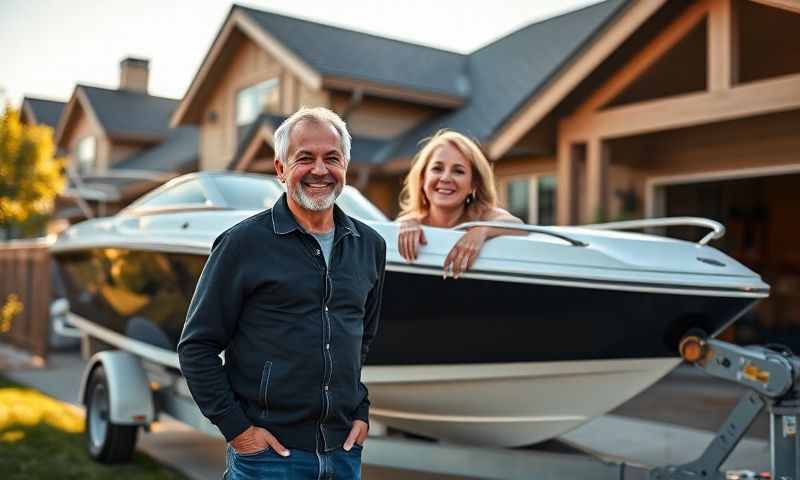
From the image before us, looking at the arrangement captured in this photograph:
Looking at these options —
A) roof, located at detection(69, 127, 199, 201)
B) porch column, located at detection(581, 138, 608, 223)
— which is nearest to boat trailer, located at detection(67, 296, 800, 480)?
porch column, located at detection(581, 138, 608, 223)

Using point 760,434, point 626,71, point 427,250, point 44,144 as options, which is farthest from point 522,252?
point 44,144

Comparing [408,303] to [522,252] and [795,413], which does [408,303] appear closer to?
[522,252]

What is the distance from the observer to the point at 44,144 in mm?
11750

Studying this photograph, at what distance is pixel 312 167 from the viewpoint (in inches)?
93.5

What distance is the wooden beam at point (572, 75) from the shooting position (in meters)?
8.25

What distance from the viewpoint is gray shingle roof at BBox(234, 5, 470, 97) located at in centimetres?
1311

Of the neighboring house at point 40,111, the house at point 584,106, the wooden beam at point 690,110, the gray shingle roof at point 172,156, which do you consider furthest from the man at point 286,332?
the neighboring house at point 40,111

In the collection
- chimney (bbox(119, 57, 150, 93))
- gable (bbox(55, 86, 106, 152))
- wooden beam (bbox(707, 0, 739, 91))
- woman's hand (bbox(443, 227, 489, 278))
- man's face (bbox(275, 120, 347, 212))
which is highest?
chimney (bbox(119, 57, 150, 93))

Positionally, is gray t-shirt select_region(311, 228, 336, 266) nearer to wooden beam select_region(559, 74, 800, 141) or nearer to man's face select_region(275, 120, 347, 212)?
man's face select_region(275, 120, 347, 212)

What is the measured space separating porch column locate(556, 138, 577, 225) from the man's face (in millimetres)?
7225

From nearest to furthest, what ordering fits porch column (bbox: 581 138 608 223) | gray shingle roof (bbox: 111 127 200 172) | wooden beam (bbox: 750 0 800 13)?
1. wooden beam (bbox: 750 0 800 13)
2. porch column (bbox: 581 138 608 223)
3. gray shingle roof (bbox: 111 127 200 172)

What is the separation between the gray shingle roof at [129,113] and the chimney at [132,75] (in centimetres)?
129

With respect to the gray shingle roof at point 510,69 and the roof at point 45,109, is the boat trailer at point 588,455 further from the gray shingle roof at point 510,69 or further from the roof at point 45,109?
the roof at point 45,109

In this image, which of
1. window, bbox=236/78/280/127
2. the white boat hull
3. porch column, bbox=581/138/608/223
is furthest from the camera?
window, bbox=236/78/280/127
